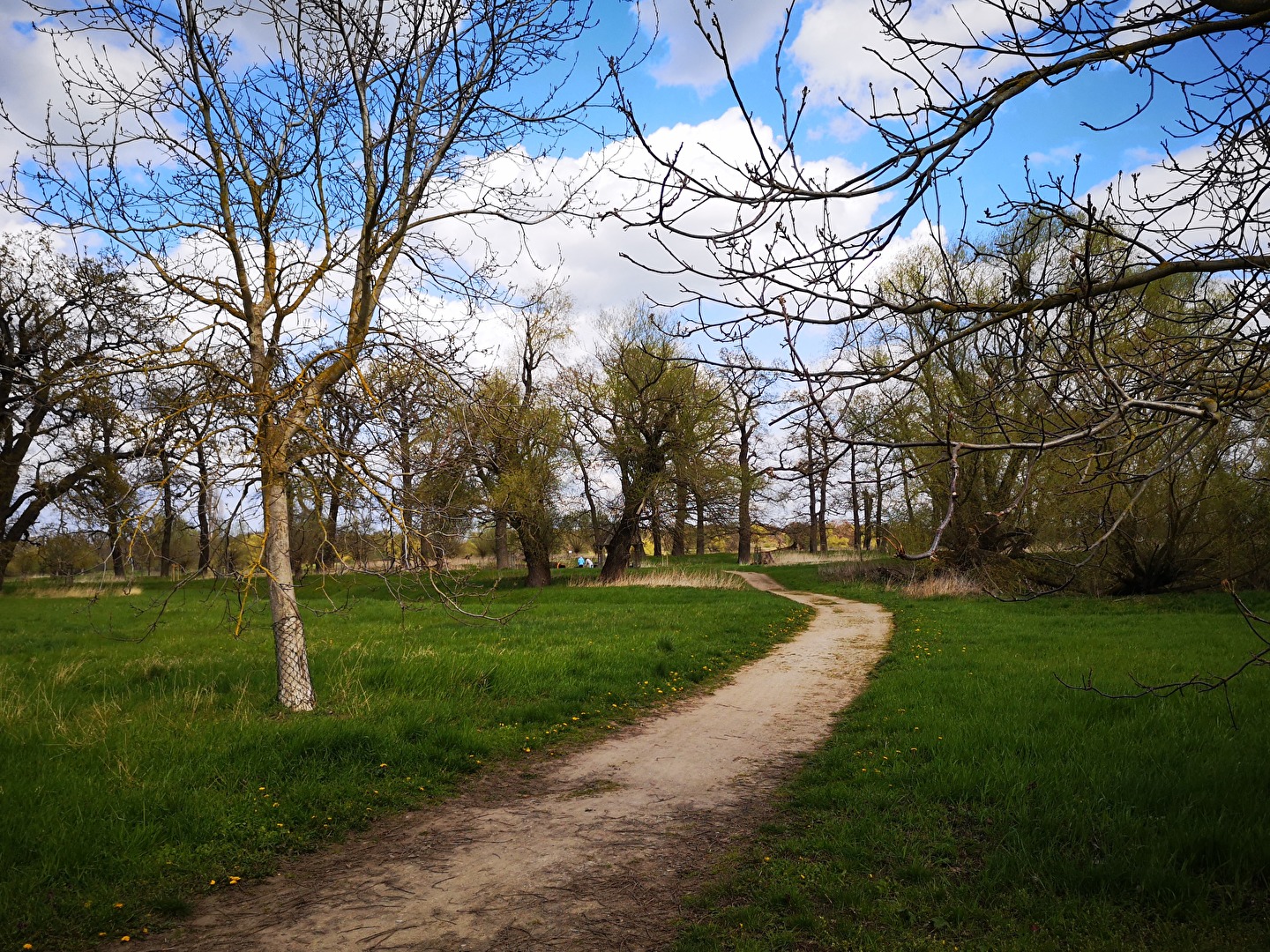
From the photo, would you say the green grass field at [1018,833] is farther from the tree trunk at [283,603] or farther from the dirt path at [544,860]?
the tree trunk at [283,603]

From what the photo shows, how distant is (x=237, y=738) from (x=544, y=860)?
3.00m

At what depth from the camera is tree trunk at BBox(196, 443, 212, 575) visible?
557 centimetres

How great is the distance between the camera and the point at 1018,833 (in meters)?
4.32

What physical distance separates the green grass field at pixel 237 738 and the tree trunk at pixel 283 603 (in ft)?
0.79

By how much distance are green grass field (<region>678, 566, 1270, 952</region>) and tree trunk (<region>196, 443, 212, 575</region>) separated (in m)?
4.30

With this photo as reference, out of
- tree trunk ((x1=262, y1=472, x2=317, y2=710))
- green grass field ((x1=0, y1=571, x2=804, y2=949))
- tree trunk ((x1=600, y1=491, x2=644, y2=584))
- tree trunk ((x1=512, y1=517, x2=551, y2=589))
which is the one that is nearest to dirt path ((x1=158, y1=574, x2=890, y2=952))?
green grass field ((x1=0, y1=571, x2=804, y2=949))

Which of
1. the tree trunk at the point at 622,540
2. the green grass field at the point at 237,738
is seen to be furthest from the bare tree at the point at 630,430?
the green grass field at the point at 237,738

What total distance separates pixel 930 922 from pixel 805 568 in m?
33.3

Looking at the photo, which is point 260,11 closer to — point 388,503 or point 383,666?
point 388,503

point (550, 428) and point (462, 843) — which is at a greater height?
point (550, 428)

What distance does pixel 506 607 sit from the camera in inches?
688

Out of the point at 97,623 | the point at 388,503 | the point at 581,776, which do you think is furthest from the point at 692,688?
the point at 97,623

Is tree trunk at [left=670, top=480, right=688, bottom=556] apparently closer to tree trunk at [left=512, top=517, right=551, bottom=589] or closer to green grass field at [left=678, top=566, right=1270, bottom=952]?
tree trunk at [left=512, top=517, right=551, bottom=589]

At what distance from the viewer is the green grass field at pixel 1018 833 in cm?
353
